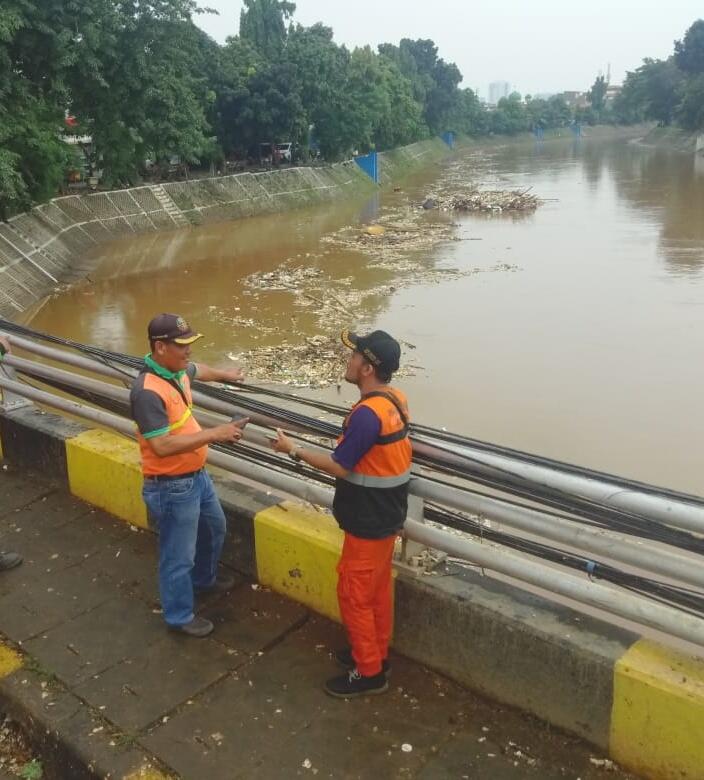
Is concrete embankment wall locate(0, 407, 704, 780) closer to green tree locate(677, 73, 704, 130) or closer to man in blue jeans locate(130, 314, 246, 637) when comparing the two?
man in blue jeans locate(130, 314, 246, 637)

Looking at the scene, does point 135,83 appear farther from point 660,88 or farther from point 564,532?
point 660,88

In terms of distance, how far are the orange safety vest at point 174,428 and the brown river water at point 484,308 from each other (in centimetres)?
543

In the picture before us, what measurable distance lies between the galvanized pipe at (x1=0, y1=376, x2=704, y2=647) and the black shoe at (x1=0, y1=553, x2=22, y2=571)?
122 cm

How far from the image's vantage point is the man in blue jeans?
117 inches

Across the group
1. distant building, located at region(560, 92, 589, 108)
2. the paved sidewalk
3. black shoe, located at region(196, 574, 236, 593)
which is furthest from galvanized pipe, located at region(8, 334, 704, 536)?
distant building, located at region(560, 92, 589, 108)

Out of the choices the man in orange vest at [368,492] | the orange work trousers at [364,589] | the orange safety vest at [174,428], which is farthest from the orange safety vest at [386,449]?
the orange safety vest at [174,428]

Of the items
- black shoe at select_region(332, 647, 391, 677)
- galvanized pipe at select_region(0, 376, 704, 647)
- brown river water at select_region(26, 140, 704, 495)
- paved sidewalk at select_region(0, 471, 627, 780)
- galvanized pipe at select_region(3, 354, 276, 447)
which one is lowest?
brown river water at select_region(26, 140, 704, 495)

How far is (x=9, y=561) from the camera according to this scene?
391 centimetres

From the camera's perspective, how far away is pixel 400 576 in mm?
3104

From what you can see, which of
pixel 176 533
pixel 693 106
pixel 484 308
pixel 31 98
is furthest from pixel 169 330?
pixel 693 106

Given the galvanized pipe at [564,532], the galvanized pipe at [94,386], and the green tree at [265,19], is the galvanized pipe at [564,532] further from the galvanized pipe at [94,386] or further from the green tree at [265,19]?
the green tree at [265,19]

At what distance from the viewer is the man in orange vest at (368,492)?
271cm

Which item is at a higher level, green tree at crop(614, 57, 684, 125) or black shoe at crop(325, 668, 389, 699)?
green tree at crop(614, 57, 684, 125)

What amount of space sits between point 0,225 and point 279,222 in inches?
521
